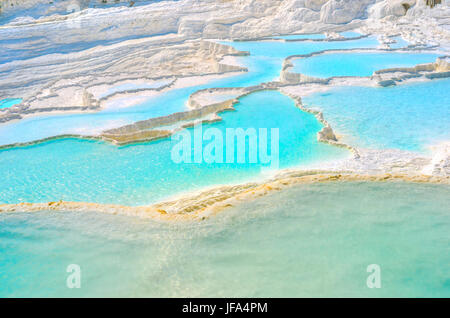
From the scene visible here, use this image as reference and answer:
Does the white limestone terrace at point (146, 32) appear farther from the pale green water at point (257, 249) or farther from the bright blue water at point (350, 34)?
the pale green water at point (257, 249)

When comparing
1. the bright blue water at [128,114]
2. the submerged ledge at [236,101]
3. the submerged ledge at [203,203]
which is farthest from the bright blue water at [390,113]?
the bright blue water at [128,114]

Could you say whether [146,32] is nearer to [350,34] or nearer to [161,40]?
[161,40]

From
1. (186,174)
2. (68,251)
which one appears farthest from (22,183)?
(68,251)

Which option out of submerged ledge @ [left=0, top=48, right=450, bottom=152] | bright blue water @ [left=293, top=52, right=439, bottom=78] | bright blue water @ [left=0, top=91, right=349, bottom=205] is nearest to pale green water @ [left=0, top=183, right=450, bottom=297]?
bright blue water @ [left=0, top=91, right=349, bottom=205]

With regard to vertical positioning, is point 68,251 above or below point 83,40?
below

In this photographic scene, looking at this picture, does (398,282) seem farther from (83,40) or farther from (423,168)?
(83,40)

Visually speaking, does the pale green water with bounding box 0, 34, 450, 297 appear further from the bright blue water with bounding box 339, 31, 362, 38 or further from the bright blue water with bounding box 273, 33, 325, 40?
the bright blue water with bounding box 273, 33, 325, 40

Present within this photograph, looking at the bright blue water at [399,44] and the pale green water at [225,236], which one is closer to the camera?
the pale green water at [225,236]
